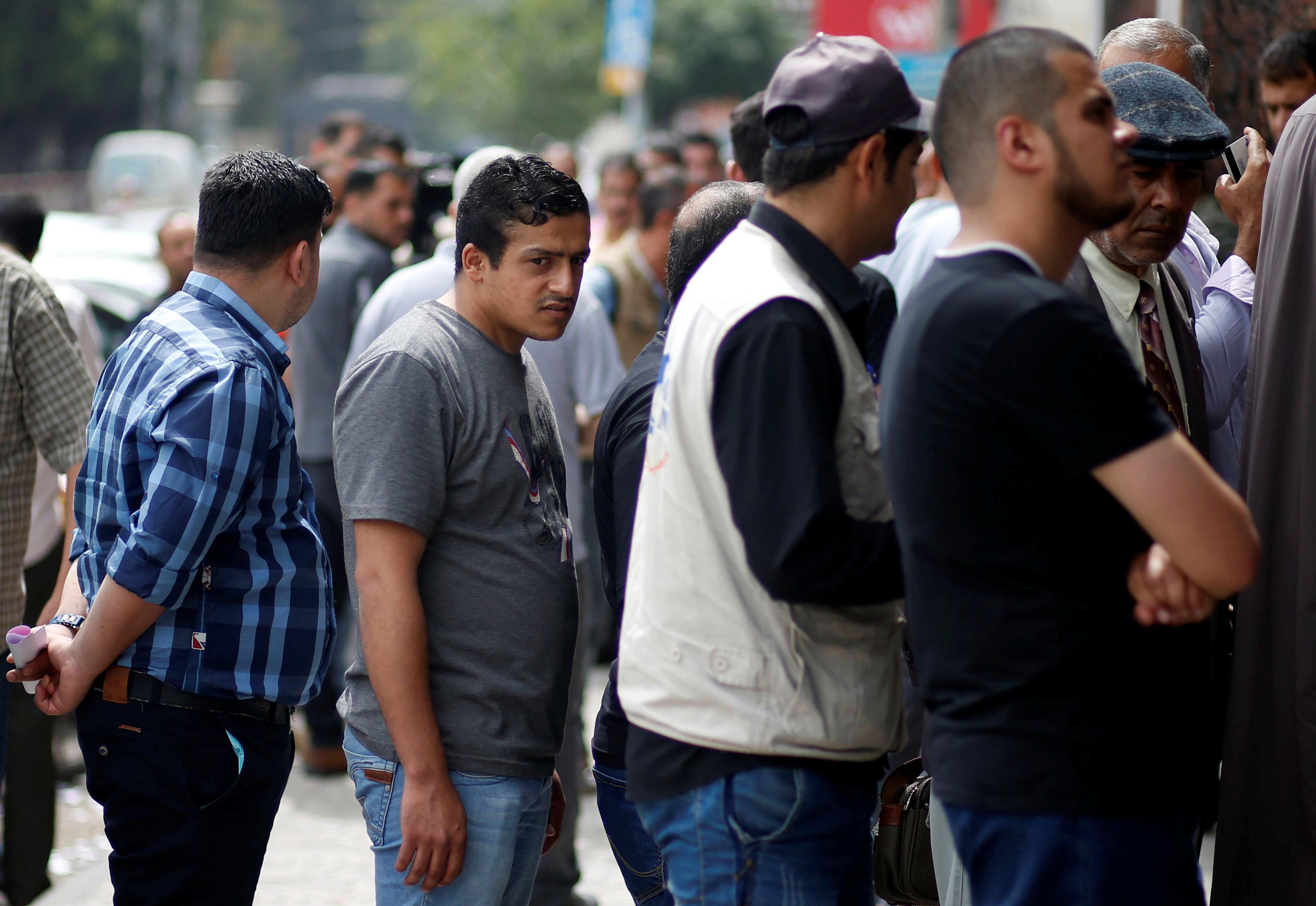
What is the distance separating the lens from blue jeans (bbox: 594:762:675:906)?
2.85 m

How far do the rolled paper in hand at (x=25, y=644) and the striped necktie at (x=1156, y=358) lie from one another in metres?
2.25

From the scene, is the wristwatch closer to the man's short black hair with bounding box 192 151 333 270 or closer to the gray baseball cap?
the man's short black hair with bounding box 192 151 333 270

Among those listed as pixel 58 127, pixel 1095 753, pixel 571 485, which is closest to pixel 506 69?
pixel 58 127

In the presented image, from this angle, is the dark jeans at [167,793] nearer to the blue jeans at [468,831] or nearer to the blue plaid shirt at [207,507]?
the blue plaid shirt at [207,507]

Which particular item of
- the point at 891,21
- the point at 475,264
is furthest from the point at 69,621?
the point at 891,21

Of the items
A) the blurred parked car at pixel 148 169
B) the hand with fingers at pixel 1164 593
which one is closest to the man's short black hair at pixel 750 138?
the hand with fingers at pixel 1164 593

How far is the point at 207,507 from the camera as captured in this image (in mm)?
2795

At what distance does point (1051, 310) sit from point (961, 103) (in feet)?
1.20

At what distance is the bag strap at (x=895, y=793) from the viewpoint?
2.81 meters

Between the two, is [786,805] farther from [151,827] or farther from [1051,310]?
[151,827]

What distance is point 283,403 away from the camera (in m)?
3.00

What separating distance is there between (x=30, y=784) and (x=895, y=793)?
10.4 ft

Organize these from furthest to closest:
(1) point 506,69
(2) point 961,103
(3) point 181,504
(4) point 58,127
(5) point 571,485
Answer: (4) point 58,127 < (1) point 506,69 < (5) point 571,485 < (3) point 181,504 < (2) point 961,103

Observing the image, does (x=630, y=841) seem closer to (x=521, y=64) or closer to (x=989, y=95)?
(x=989, y=95)
